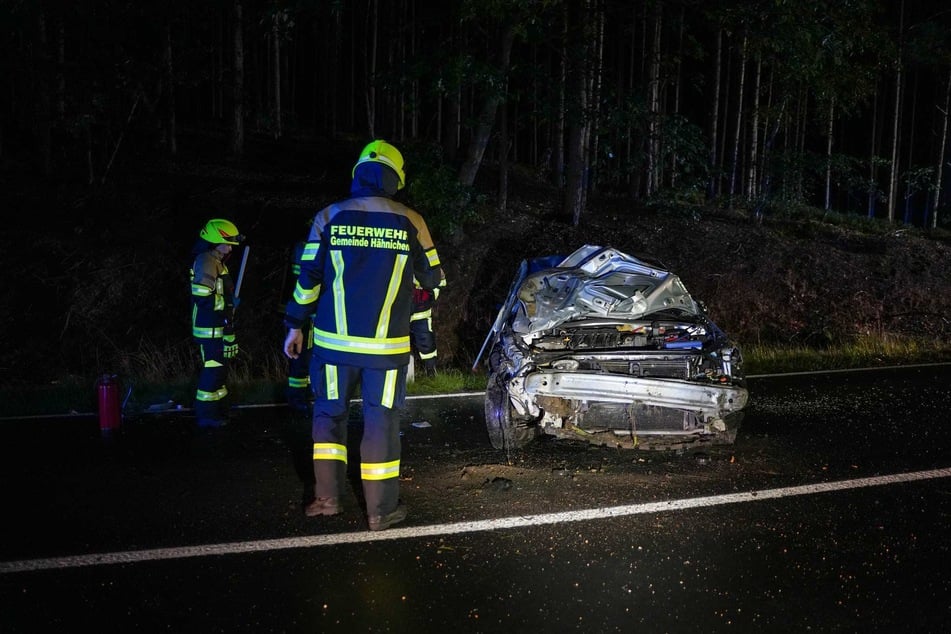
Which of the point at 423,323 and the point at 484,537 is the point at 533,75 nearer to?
the point at 423,323

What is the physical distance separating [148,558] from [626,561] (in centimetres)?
249

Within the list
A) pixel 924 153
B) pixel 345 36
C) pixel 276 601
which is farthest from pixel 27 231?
pixel 924 153

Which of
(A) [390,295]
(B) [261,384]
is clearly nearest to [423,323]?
(A) [390,295]

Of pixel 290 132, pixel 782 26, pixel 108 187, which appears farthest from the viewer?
pixel 290 132

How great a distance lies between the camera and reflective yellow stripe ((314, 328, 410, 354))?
4527mm

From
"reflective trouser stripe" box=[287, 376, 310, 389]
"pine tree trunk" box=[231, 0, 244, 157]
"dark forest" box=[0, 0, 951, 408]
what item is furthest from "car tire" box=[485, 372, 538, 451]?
"pine tree trunk" box=[231, 0, 244, 157]

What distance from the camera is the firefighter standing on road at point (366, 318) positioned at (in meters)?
4.52

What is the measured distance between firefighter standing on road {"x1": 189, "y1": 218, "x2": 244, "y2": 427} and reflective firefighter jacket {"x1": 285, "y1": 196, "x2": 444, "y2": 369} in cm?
262

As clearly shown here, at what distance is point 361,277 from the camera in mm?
4527

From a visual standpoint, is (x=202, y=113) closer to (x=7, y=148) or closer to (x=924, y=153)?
(x=7, y=148)

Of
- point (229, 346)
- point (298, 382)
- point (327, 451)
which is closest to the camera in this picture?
point (327, 451)

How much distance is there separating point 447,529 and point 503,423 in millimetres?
1409

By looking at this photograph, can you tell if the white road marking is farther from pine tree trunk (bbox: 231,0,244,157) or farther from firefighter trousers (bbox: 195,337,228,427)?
pine tree trunk (bbox: 231,0,244,157)

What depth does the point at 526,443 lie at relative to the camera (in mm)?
6164
